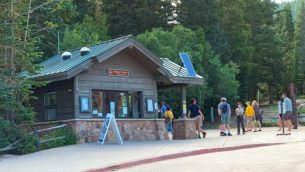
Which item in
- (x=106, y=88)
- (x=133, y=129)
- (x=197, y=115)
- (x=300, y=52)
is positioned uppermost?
(x=300, y=52)

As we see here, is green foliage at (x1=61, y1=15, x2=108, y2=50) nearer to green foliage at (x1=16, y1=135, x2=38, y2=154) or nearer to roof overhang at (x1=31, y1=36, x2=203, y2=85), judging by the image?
roof overhang at (x1=31, y1=36, x2=203, y2=85)

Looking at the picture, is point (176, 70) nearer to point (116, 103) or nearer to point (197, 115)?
point (197, 115)

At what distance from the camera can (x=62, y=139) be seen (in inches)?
759

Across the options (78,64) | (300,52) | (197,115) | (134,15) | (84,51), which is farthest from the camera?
(300,52)

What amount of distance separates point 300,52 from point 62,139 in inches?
3055

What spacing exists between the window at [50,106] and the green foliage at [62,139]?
271 centimetres

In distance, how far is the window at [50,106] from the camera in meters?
22.7

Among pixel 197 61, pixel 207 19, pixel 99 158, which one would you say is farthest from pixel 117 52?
pixel 207 19

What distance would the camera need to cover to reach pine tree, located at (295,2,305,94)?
88.4 m

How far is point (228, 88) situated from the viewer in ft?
180

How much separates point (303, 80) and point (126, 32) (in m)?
40.7

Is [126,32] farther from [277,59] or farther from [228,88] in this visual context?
[277,59]

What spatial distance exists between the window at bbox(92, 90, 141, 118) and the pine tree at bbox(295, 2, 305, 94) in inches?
2717

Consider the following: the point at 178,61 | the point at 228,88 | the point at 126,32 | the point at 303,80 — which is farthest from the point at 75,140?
the point at 303,80
